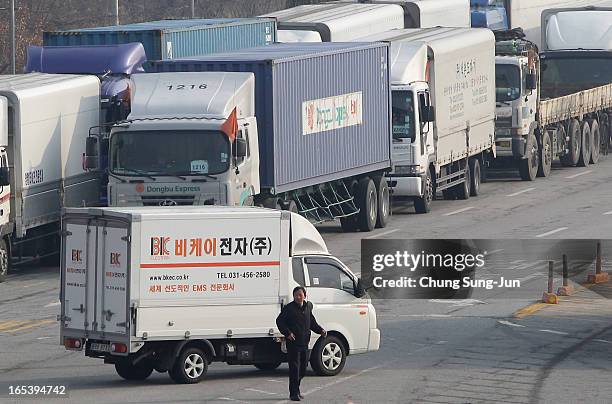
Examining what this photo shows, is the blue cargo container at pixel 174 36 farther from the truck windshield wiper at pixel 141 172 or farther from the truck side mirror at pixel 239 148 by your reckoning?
the truck side mirror at pixel 239 148

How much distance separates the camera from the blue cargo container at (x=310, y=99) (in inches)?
1278

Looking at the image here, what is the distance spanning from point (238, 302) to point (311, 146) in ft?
44.9

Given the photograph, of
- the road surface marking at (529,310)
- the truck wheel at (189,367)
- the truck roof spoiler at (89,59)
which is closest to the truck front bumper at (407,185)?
the truck roof spoiler at (89,59)

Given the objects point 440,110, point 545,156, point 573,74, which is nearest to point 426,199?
point 440,110

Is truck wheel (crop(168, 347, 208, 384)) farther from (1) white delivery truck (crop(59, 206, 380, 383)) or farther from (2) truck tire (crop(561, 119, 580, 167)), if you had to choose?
(2) truck tire (crop(561, 119, 580, 167))

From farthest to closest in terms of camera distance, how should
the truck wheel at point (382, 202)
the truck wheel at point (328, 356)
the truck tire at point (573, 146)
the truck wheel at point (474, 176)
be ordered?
the truck tire at point (573, 146) → the truck wheel at point (474, 176) → the truck wheel at point (382, 202) → the truck wheel at point (328, 356)

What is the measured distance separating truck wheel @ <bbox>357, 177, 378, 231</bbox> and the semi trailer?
0.02 metres

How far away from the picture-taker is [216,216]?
20.6m

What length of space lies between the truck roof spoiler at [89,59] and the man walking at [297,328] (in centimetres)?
1589

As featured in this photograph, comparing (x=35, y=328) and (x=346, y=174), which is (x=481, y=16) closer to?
(x=346, y=174)

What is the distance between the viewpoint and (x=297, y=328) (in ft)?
64.2

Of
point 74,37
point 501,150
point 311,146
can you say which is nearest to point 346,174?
point 311,146

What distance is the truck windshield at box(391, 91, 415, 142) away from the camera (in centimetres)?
3791

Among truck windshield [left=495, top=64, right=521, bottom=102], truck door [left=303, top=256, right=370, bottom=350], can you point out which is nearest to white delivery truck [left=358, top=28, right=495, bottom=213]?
truck windshield [left=495, top=64, right=521, bottom=102]
